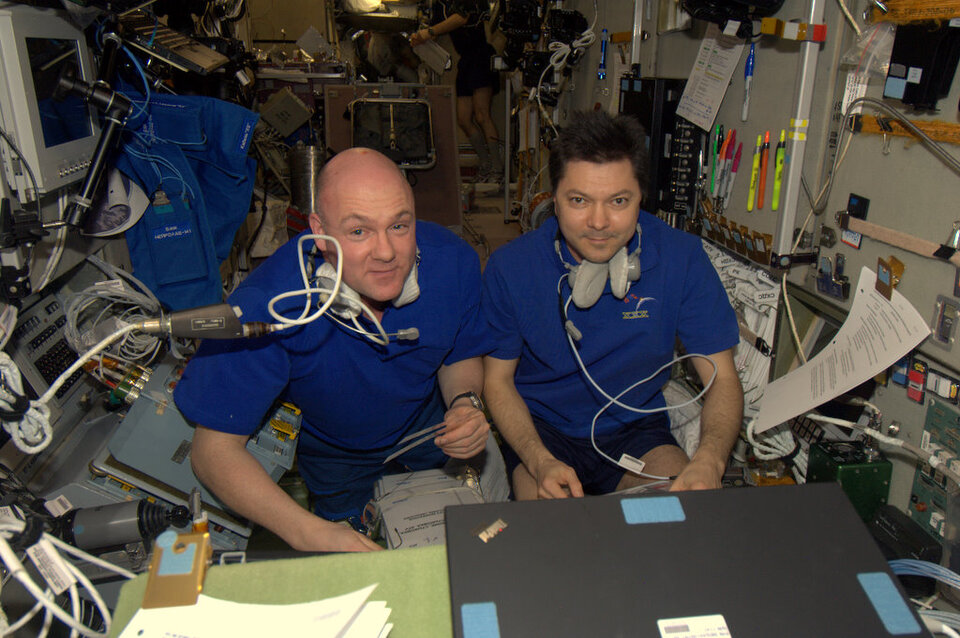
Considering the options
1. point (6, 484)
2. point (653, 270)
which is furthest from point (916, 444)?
point (6, 484)

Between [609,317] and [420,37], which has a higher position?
[420,37]

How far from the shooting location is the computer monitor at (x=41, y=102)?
1.65 meters

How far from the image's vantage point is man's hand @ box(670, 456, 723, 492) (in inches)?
57.2

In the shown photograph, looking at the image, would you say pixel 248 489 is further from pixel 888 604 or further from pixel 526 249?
pixel 888 604

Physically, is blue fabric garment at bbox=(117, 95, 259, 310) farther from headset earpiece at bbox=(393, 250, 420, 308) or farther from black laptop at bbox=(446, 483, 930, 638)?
black laptop at bbox=(446, 483, 930, 638)

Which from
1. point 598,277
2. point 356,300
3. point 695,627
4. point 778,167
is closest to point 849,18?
point 778,167

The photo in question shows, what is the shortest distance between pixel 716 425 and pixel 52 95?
2111 millimetres

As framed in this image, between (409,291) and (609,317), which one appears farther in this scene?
(609,317)

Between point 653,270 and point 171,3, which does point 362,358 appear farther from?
point 171,3

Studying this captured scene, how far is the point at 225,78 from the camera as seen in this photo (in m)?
3.46

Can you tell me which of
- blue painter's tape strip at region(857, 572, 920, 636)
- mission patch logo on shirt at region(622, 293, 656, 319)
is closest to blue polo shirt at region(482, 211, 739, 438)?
mission patch logo on shirt at region(622, 293, 656, 319)

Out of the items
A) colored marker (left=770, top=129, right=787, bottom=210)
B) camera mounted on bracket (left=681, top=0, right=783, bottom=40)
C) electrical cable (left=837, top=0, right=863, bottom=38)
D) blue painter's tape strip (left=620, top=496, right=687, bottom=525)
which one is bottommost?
blue painter's tape strip (left=620, top=496, right=687, bottom=525)

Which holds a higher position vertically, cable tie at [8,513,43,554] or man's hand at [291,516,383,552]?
cable tie at [8,513,43,554]

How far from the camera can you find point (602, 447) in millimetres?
1881
